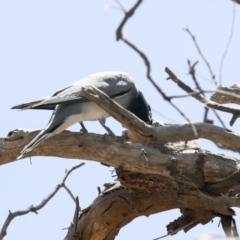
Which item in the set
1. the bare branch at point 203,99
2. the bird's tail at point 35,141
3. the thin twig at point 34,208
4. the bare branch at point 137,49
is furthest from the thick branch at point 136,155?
the bare branch at point 137,49

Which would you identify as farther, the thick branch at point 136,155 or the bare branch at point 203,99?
the thick branch at point 136,155

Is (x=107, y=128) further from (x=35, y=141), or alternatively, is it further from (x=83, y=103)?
(x=35, y=141)

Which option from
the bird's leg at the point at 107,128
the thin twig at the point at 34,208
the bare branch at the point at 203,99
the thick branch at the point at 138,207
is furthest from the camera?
the bird's leg at the point at 107,128

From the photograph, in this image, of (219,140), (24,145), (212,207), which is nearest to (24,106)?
(24,145)

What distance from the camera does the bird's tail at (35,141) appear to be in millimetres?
4235

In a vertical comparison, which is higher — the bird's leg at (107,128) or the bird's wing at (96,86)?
the bird's wing at (96,86)

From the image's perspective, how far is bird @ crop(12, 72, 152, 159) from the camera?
453 centimetres

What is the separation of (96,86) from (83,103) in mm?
220

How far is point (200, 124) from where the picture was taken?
284 centimetres

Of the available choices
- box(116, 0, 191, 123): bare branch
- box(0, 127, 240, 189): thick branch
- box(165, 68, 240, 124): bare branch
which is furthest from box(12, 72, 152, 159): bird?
box(116, 0, 191, 123): bare branch

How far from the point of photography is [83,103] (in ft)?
16.3

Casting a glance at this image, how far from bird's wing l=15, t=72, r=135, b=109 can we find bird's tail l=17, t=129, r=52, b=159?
1.07 feet

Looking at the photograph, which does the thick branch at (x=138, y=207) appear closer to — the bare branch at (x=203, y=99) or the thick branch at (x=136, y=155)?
the thick branch at (x=136, y=155)

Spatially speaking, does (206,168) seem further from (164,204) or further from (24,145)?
(24,145)
